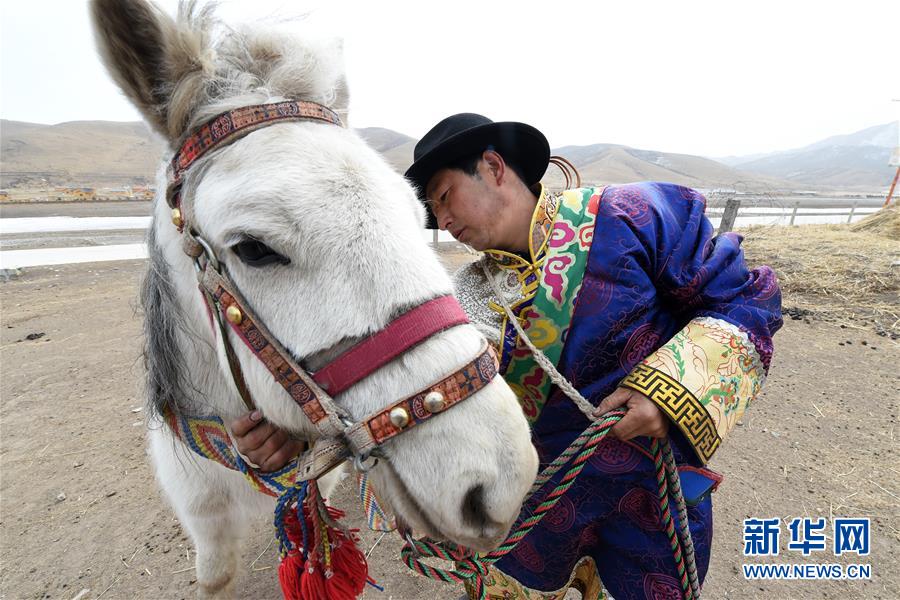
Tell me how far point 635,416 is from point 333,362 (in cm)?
99

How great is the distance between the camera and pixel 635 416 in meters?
1.33

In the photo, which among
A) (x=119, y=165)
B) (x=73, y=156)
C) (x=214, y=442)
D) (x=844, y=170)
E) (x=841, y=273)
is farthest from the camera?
(x=844, y=170)

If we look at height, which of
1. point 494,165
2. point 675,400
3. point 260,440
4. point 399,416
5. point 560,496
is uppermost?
point 494,165

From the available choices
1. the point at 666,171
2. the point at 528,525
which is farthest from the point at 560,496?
the point at 666,171

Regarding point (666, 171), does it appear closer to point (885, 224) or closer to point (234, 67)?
point (885, 224)

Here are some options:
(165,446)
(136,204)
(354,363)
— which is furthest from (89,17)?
(136,204)

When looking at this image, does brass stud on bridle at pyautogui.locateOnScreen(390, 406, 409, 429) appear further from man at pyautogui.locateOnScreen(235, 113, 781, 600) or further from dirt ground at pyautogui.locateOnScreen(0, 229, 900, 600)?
dirt ground at pyautogui.locateOnScreen(0, 229, 900, 600)

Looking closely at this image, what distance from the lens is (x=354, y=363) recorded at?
1000 mm

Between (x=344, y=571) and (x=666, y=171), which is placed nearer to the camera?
(x=344, y=571)

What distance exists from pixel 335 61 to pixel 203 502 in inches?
82.9

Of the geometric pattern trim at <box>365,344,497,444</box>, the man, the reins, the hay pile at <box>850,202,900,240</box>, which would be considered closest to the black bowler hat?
the man

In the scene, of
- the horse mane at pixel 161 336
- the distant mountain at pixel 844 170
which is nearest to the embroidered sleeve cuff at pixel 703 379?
the horse mane at pixel 161 336

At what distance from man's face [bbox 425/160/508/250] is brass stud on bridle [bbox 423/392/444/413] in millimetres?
856

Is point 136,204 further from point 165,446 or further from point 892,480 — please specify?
point 892,480
